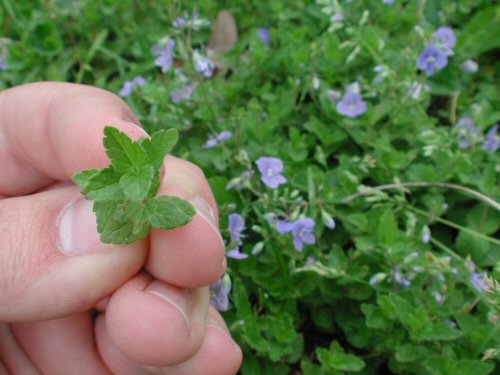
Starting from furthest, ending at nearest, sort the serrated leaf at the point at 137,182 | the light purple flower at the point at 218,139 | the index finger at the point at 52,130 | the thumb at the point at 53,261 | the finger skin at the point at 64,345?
the light purple flower at the point at 218,139 → the finger skin at the point at 64,345 → the index finger at the point at 52,130 → the thumb at the point at 53,261 → the serrated leaf at the point at 137,182

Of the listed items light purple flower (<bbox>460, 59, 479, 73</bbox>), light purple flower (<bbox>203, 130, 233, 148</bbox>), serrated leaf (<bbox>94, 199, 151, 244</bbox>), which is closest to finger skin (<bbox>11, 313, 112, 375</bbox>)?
serrated leaf (<bbox>94, 199, 151, 244</bbox>)

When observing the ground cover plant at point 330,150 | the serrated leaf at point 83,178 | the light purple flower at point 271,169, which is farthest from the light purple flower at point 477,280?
the serrated leaf at point 83,178

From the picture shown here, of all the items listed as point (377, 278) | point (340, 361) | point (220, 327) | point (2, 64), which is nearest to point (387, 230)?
point (377, 278)

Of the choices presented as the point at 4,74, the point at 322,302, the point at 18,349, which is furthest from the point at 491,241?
the point at 4,74

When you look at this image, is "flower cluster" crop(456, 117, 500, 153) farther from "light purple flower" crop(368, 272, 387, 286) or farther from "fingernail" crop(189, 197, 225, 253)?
"fingernail" crop(189, 197, 225, 253)

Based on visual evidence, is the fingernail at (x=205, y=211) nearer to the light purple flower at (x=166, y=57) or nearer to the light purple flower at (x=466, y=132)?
the light purple flower at (x=166, y=57)

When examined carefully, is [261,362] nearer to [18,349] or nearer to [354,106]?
[18,349]

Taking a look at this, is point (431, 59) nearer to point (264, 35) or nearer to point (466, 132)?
point (466, 132)
